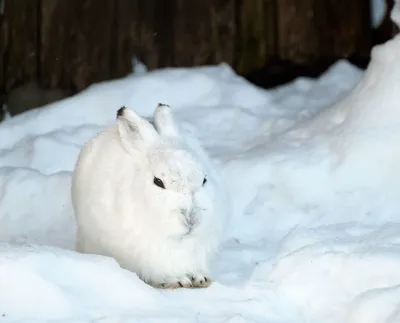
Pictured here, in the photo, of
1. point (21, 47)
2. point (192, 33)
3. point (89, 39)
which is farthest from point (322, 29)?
point (21, 47)

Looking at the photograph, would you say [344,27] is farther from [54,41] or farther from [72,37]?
[54,41]

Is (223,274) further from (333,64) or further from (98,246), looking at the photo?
(333,64)

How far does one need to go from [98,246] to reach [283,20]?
2643 millimetres

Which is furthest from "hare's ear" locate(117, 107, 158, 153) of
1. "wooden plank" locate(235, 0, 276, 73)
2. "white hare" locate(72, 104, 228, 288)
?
"wooden plank" locate(235, 0, 276, 73)

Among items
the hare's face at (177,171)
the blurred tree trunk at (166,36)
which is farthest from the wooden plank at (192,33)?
the hare's face at (177,171)

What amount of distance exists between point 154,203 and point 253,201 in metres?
1.14

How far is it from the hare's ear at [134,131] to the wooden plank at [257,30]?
2.39m

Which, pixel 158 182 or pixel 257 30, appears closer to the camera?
pixel 158 182

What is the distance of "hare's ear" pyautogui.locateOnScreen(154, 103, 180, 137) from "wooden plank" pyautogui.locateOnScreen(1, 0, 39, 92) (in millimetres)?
2266

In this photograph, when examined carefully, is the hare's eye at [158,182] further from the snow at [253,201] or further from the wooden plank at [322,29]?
the wooden plank at [322,29]

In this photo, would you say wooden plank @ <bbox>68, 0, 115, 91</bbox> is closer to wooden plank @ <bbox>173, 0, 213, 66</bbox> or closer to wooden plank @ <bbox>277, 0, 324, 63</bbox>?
wooden plank @ <bbox>173, 0, 213, 66</bbox>

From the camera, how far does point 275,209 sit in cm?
352

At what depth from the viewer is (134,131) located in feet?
8.77

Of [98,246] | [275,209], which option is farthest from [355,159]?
[98,246]
